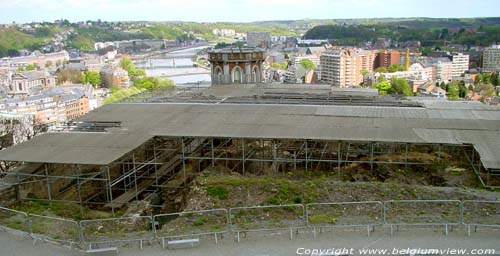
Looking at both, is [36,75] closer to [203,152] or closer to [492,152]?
[203,152]

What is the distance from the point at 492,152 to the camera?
17.8m

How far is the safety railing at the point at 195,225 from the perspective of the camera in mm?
12604

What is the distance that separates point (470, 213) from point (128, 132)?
14.3m

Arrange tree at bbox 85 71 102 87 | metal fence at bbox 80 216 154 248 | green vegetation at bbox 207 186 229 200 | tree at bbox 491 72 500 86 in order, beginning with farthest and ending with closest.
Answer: tree at bbox 85 71 102 87
tree at bbox 491 72 500 86
green vegetation at bbox 207 186 229 200
metal fence at bbox 80 216 154 248

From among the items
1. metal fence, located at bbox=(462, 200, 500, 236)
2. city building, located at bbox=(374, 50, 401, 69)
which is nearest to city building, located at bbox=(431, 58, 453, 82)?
city building, located at bbox=(374, 50, 401, 69)

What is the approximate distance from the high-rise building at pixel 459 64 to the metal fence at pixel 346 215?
122 meters

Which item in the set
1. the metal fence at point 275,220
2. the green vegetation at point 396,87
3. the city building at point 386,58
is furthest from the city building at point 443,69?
the metal fence at point 275,220

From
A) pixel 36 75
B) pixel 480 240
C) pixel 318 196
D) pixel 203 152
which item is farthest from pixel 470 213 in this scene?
pixel 36 75

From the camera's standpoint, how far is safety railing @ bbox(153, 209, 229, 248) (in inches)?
496

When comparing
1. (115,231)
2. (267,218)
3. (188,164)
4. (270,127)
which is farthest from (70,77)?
(267,218)

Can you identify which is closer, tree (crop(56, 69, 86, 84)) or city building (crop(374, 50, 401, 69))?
tree (crop(56, 69, 86, 84))

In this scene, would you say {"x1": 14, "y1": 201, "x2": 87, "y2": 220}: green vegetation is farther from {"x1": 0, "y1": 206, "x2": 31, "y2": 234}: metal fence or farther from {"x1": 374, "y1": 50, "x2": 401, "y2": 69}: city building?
{"x1": 374, "y1": 50, "x2": 401, "y2": 69}: city building

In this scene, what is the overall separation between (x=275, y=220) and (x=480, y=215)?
18.8 feet

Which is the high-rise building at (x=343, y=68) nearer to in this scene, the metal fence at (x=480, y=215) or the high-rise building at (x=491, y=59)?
the high-rise building at (x=491, y=59)
